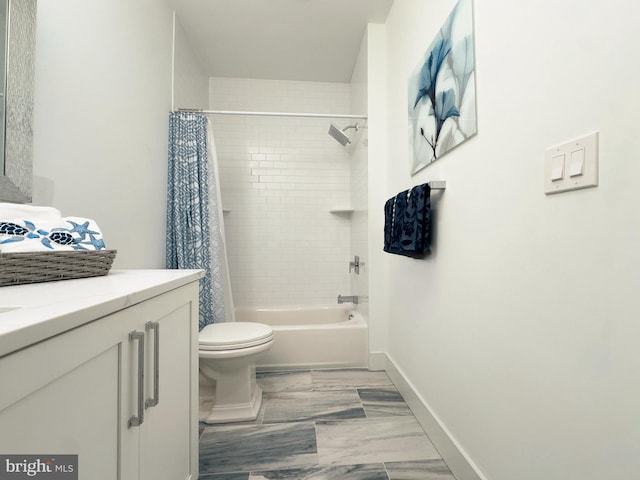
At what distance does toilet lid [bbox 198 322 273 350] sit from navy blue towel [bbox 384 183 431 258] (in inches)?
34.5

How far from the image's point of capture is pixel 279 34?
2.30 metres

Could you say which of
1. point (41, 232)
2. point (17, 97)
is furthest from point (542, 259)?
point (17, 97)

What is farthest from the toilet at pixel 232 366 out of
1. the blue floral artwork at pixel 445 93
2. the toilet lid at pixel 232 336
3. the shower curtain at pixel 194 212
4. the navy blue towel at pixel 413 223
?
the blue floral artwork at pixel 445 93

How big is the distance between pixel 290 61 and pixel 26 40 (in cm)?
209

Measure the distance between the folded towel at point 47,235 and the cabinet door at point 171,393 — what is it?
12.6 inches

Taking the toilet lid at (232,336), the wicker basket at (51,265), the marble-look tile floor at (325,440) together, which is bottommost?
the marble-look tile floor at (325,440)

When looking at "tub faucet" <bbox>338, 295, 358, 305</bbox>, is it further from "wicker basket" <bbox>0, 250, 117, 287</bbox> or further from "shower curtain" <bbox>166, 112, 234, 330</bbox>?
"wicker basket" <bbox>0, 250, 117, 287</bbox>

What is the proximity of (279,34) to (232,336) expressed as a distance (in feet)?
7.36

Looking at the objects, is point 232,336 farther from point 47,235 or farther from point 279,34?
point 279,34

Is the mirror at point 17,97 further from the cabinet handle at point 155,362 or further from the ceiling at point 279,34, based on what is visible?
the ceiling at point 279,34

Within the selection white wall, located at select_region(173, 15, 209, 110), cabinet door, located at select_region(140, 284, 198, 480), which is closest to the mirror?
cabinet door, located at select_region(140, 284, 198, 480)

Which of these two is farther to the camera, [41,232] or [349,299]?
[349,299]

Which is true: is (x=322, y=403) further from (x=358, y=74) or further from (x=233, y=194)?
(x=358, y=74)

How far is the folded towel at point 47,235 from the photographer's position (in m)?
0.75
